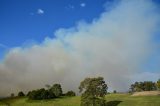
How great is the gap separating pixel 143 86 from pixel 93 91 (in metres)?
89.5

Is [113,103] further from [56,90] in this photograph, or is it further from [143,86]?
[143,86]

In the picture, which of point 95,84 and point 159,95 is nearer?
point 95,84

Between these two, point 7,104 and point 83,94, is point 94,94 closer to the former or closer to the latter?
point 83,94

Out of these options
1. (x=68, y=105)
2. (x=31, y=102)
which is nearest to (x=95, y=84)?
(x=68, y=105)

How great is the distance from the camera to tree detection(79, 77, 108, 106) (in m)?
88.4

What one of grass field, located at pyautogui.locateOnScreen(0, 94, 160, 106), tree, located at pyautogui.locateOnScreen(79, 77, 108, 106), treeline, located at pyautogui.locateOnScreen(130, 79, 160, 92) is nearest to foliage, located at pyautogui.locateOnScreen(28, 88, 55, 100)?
grass field, located at pyautogui.locateOnScreen(0, 94, 160, 106)

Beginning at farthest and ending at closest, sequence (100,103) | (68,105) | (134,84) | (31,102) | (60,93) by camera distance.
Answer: (134,84), (60,93), (31,102), (68,105), (100,103)

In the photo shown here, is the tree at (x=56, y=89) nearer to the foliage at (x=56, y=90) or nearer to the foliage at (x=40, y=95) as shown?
the foliage at (x=56, y=90)

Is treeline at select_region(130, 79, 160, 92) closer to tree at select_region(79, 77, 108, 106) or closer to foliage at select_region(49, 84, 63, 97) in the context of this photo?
foliage at select_region(49, 84, 63, 97)

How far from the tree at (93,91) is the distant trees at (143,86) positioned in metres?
84.8

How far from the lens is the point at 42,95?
112188 millimetres

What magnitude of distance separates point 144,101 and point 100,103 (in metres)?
14.2

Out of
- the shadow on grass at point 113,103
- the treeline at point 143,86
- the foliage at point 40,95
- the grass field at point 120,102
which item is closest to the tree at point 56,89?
the foliage at point 40,95

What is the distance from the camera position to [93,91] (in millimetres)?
89062
